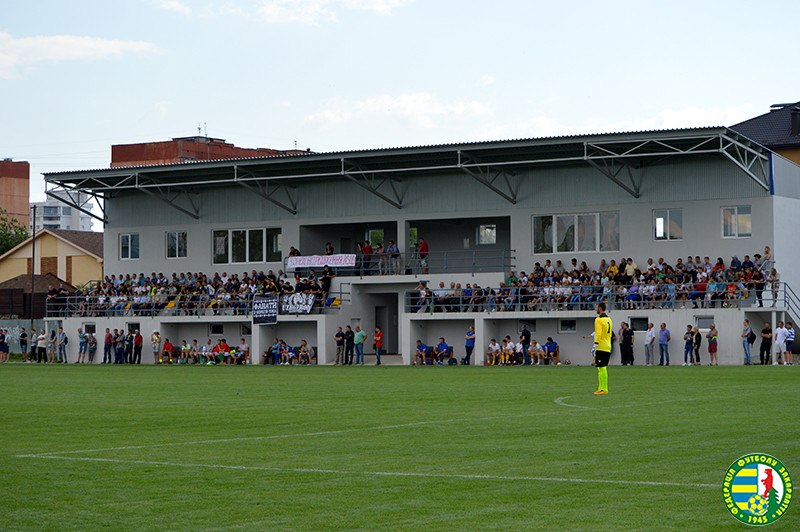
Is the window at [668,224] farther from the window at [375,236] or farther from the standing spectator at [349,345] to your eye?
the window at [375,236]

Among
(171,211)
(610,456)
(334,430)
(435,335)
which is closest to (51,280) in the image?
(171,211)

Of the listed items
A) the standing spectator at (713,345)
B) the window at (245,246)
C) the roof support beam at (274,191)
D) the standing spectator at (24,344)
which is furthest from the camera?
the standing spectator at (24,344)

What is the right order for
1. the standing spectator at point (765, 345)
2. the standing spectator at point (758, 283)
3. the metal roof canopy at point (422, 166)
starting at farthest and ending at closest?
the metal roof canopy at point (422, 166) → the standing spectator at point (758, 283) → the standing spectator at point (765, 345)

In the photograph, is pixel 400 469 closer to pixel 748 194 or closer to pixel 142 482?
pixel 142 482

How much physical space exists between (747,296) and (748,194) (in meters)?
5.45

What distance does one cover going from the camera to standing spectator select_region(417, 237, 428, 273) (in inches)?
1939

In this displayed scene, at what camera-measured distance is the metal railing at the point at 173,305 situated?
50.1m

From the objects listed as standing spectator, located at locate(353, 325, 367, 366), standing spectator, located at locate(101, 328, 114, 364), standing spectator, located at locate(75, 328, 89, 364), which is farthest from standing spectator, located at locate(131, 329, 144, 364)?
standing spectator, located at locate(353, 325, 367, 366)

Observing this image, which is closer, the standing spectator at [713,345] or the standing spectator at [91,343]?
the standing spectator at [713,345]

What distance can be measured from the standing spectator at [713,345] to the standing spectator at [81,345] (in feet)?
100

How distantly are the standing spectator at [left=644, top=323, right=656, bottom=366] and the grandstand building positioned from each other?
1.84 feet

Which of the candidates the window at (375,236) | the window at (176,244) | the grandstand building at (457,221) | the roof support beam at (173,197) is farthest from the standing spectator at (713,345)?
the window at (176,244)

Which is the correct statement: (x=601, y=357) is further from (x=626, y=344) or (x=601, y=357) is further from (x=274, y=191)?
(x=274, y=191)

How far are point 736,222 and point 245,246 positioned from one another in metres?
24.4
